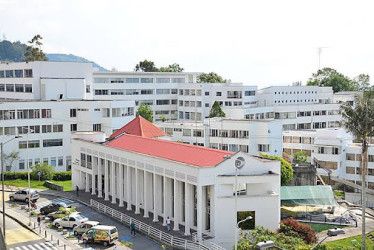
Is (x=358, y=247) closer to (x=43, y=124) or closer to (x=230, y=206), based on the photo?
(x=230, y=206)

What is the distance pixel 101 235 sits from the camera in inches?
1895

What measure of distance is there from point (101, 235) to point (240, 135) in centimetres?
4513

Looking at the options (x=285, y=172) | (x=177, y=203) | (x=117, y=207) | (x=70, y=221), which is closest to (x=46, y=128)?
(x=117, y=207)

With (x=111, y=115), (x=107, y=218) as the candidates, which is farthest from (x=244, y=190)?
(x=111, y=115)

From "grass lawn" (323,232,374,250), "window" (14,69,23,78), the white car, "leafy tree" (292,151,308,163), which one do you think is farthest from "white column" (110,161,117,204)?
"window" (14,69,23,78)

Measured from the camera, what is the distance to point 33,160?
8694cm

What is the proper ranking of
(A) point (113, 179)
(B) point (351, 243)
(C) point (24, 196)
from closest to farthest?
(B) point (351, 243) → (A) point (113, 179) → (C) point (24, 196)

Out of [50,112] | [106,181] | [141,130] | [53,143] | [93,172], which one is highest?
[50,112]

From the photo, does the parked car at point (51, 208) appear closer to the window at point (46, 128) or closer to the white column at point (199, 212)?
the white column at point (199, 212)

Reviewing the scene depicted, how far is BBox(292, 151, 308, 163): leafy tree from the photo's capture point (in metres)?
92.1

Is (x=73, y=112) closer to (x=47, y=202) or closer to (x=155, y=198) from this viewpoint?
(x=47, y=202)

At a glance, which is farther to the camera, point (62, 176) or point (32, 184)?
point (62, 176)

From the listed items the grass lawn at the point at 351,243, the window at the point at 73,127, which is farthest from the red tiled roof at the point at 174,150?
the window at the point at 73,127

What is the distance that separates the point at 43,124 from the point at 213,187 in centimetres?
4741
